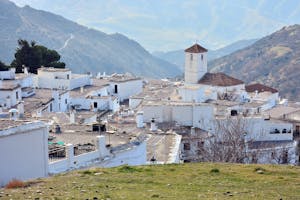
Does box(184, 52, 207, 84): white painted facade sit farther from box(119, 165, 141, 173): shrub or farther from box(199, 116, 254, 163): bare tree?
box(119, 165, 141, 173): shrub

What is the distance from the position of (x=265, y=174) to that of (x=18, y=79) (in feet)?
106

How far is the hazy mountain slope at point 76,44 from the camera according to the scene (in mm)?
125019

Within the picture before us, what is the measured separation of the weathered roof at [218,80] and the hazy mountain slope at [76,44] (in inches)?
2179

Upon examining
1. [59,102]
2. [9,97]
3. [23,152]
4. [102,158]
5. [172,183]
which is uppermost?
[9,97]

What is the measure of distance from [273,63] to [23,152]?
8748 cm

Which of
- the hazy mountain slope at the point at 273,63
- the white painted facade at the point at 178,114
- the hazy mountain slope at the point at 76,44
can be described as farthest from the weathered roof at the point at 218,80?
the hazy mountain slope at the point at 76,44

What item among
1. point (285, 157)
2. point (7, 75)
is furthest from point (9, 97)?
point (285, 157)

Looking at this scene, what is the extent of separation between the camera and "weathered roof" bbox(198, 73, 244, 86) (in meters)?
56.9

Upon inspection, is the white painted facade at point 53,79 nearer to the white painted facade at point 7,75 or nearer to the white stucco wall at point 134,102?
the white painted facade at point 7,75

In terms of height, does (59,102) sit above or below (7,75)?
below

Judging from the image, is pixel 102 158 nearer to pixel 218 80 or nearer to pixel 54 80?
pixel 54 80

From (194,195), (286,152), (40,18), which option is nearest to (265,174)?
(194,195)

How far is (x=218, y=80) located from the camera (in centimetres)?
5753

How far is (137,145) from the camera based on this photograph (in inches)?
992
